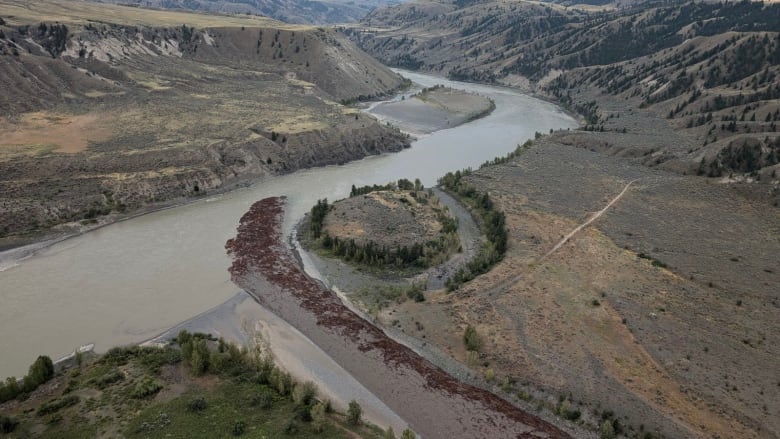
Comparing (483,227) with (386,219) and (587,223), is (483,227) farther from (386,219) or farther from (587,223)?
(587,223)

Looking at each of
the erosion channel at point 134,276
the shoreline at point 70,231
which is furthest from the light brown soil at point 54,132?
the erosion channel at point 134,276

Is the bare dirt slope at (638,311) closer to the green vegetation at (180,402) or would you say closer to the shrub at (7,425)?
the green vegetation at (180,402)

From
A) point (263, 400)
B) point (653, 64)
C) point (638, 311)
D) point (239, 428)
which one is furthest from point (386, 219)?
point (653, 64)

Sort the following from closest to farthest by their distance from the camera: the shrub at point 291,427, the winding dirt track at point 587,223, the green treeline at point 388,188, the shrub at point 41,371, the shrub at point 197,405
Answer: the shrub at point 291,427 → the shrub at point 197,405 → the shrub at point 41,371 → the winding dirt track at point 587,223 → the green treeline at point 388,188

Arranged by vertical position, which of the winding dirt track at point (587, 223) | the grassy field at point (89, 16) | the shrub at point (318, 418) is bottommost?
the shrub at point (318, 418)

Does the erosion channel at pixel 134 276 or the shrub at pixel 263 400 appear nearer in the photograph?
the shrub at pixel 263 400

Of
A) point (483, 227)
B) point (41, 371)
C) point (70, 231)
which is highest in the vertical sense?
point (483, 227)

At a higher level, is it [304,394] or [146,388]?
[304,394]
